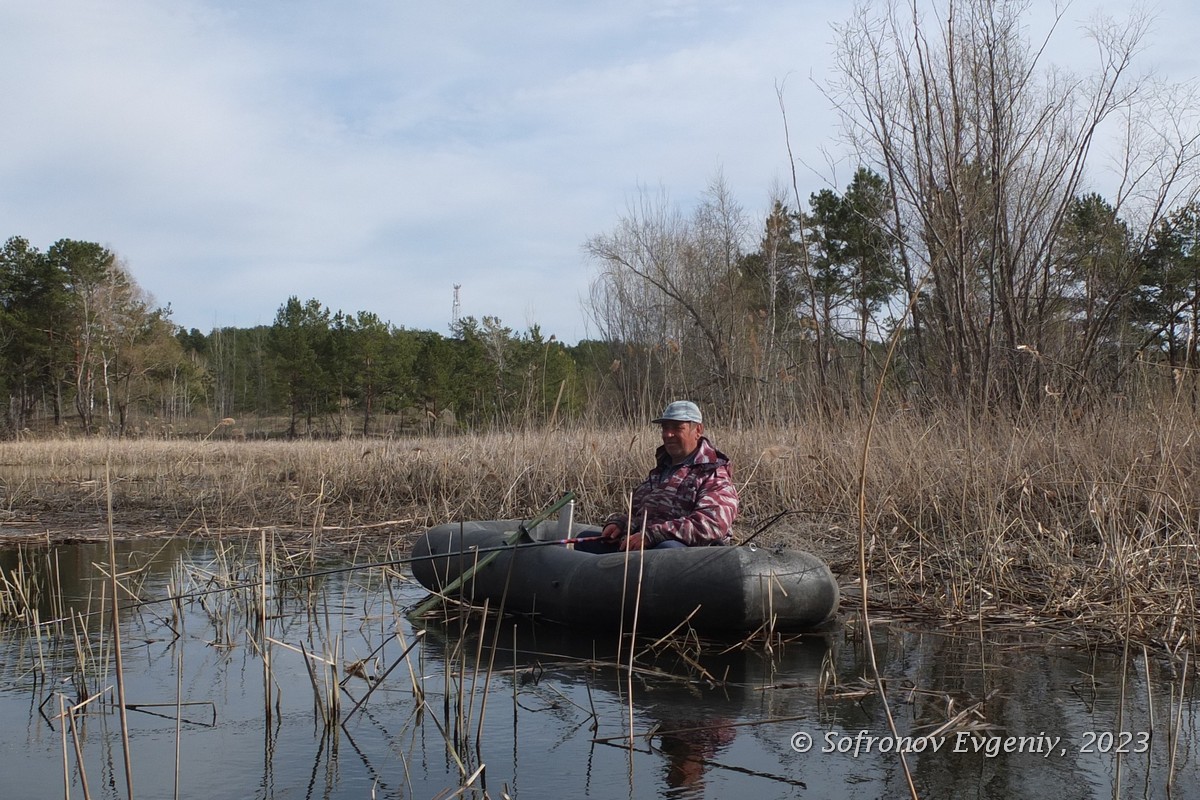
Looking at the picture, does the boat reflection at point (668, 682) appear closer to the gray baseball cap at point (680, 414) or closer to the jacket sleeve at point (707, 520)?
the jacket sleeve at point (707, 520)

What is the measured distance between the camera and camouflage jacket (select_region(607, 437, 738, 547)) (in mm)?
6012

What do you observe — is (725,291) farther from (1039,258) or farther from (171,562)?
(171,562)

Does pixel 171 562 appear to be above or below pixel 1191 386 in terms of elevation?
below

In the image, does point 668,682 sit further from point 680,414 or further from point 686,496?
point 680,414

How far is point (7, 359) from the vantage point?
34.0 meters

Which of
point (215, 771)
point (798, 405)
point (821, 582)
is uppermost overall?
point (798, 405)

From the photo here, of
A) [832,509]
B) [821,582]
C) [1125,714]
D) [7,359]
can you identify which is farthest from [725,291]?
[7,359]

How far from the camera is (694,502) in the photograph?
612 centimetres

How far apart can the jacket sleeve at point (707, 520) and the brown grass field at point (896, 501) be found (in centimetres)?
44

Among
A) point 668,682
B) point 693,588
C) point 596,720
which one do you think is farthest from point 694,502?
point 596,720

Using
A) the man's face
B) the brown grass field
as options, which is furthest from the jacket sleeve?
the brown grass field

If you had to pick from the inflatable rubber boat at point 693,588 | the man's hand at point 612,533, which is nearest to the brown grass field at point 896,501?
the inflatable rubber boat at point 693,588

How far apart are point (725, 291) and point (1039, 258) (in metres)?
10.2

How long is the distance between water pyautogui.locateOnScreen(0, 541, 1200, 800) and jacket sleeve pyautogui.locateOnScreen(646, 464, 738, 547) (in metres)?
0.63
